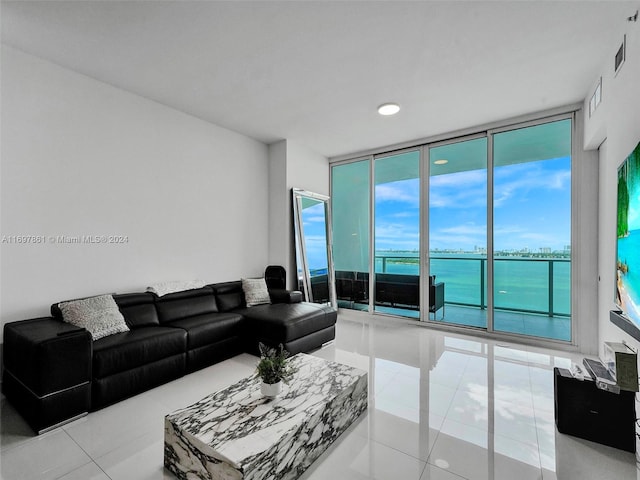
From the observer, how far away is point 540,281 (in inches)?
164

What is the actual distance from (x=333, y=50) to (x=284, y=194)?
8.51ft

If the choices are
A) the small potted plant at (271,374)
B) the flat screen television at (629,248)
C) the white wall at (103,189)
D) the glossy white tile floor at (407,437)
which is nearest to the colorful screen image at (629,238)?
the flat screen television at (629,248)

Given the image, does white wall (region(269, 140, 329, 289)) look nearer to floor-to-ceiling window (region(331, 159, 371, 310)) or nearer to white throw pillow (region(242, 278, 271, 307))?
white throw pillow (region(242, 278, 271, 307))

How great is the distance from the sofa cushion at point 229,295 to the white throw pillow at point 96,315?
120 centimetres

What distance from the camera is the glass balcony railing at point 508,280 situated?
3979 mm

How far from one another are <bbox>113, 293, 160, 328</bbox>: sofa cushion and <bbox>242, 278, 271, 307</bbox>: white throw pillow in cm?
118

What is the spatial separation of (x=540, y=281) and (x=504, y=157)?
5.85ft

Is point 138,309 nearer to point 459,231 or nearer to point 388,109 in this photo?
point 388,109

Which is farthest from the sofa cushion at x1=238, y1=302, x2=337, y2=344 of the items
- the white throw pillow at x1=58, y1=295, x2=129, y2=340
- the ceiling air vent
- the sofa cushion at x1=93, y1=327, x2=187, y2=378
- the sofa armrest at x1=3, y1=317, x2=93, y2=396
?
the ceiling air vent

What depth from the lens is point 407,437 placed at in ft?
6.73

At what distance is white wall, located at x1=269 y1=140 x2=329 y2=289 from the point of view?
196 inches

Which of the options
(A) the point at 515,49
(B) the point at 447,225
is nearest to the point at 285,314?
(B) the point at 447,225

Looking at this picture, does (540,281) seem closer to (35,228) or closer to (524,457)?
(524,457)

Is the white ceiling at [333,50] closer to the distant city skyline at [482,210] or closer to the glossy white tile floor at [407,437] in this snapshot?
the distant city skyline at [482,210]
